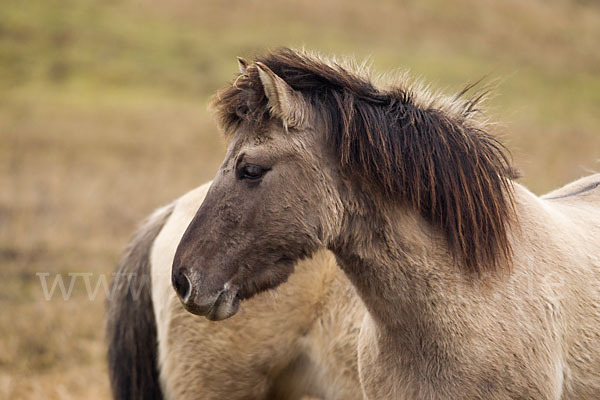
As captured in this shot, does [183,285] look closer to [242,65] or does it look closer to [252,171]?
[252,171]

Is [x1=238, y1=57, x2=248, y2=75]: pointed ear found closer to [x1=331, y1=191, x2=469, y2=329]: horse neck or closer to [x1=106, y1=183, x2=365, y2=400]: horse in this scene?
[x1=331, y1=191, x2=469, y2=329]: horse neck

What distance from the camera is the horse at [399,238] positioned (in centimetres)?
276

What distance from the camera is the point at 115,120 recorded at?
20469 millimetres

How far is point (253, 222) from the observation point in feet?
9.10

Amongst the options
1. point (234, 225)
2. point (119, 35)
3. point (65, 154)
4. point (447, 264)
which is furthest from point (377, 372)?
point (119, 35)

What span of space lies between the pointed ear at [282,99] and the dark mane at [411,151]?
68 millimetres

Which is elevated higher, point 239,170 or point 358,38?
point 358,38

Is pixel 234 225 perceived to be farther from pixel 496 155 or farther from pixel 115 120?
pixel 115 120

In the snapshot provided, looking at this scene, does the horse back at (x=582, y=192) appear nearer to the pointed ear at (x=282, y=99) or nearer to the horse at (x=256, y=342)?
the horse at (x=256, y=342)

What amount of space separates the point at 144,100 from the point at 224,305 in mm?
22547

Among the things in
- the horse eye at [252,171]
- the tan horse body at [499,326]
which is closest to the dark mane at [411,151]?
the tan horse body at [499,326]

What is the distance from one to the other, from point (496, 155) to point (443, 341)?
0.91m

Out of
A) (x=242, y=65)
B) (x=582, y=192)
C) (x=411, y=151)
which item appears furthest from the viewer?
(x=582, y=192)

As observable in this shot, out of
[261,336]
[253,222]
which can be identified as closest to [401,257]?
[253,222]
